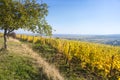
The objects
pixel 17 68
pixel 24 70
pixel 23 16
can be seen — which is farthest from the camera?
pixel 23 16

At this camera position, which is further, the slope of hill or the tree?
the tree

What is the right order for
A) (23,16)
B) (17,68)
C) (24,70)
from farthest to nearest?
(23,16) < (17,68) < (24,70)

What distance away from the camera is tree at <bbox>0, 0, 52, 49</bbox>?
31181mm

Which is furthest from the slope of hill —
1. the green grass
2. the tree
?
the tree

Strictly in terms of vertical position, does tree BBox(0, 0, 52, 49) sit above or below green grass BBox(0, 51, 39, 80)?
above

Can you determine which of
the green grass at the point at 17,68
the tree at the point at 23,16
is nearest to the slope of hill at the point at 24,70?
the green grass at the point at 17,68

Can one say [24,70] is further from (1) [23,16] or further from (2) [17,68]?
(1) [23,16]

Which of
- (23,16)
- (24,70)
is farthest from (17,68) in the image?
(23,16)

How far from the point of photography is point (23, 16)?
31.5 meters

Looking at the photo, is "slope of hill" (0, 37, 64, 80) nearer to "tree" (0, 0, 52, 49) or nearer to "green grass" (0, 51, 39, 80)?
"green grass" (0, 51, 39, 80)

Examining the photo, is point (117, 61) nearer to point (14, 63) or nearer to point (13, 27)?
point (14, 63)

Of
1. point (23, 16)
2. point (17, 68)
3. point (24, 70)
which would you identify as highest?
point (23, 16)

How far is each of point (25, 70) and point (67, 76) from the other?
4.95m

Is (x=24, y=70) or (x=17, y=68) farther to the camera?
(x=17, y=68)
